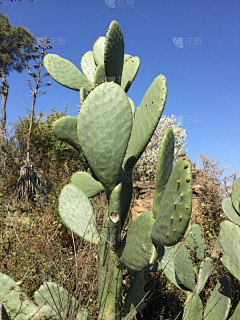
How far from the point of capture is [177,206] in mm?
1180

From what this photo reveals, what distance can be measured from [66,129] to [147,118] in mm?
546

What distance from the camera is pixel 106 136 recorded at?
57.7 inches

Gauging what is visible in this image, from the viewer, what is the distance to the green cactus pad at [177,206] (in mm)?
1146

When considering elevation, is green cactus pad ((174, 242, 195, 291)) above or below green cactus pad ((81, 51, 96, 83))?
below

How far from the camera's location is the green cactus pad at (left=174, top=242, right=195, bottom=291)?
1.96m

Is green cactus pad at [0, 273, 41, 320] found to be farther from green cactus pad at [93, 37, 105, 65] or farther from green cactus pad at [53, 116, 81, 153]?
green cactus pad at [93, 37, 105, 65]

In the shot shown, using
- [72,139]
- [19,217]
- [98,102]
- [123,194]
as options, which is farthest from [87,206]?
[19,217]

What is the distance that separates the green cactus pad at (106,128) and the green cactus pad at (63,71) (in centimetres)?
76

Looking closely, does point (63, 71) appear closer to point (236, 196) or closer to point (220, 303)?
point (236, 196)

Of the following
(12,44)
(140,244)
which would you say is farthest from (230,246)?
(12,44)

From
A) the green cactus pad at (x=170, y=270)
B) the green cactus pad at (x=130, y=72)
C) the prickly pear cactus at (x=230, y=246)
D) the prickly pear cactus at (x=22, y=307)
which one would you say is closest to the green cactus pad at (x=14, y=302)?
the prickly pear cactus at (x=22, y=307)

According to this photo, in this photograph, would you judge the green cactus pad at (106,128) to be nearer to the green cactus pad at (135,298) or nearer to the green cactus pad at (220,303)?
the green cactus pad at (135,298)

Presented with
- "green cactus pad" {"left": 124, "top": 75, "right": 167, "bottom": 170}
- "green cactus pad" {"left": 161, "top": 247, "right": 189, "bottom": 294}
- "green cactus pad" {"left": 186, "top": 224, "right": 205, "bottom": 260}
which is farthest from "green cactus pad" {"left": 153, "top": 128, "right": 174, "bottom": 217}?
"green cactus pad" {"left": 186, "top": 224, "right": 205, "bottom": 260}

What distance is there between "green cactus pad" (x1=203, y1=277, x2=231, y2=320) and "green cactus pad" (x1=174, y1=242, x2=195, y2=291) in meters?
0.16
